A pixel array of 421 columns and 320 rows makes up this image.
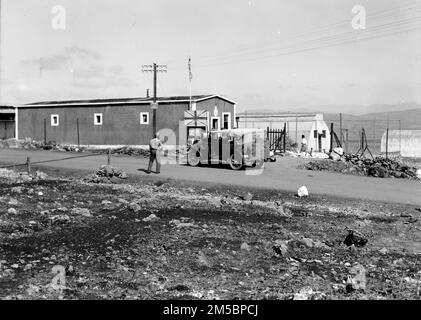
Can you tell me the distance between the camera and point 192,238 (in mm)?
9086

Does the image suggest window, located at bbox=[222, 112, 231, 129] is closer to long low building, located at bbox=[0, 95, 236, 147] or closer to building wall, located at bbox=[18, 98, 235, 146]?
long low building, located at bbox=[0, 95, 236, 147]

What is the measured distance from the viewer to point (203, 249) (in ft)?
27.6

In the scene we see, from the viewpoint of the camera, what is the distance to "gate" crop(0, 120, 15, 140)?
1725 inches

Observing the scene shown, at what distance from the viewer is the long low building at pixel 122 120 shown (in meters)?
34.0

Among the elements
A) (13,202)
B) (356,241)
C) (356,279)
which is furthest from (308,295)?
(13,202)

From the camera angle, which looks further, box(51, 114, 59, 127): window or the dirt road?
box(51, 114, 59, 127): window

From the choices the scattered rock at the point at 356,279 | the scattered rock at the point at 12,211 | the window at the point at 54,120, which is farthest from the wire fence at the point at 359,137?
the scattered rock at the point at 356,279

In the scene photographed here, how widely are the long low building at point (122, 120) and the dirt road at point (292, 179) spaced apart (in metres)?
9.50

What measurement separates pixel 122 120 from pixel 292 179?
64.6 ft

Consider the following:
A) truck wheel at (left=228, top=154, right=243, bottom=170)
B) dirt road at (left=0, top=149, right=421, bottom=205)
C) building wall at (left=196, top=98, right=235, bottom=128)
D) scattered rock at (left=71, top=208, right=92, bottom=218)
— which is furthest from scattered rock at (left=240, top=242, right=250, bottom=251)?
building wall at (left=196, top=98, right=235, bottom=128)

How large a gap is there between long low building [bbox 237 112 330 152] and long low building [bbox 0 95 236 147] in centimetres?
526

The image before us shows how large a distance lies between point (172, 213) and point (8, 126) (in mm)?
37048

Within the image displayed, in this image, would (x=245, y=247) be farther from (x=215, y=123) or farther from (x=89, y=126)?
(x=89, y=126)

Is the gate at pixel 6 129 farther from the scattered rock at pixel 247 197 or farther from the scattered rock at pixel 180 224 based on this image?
the scattered rock at pixel 180 224
